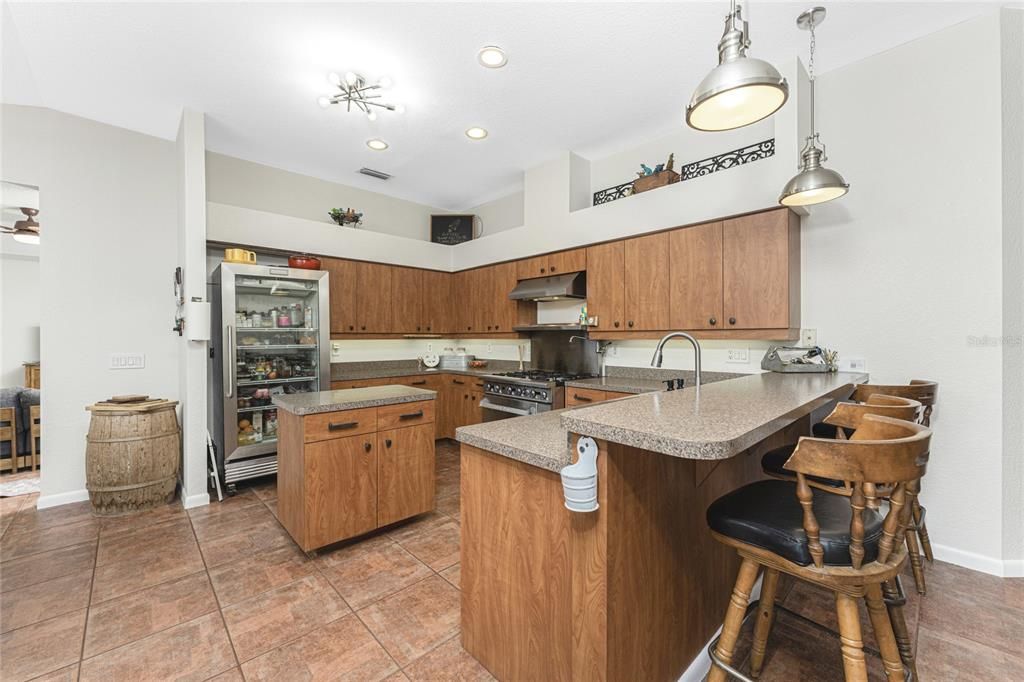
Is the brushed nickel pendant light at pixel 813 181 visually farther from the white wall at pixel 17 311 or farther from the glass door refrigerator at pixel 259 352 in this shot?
the white wall at pixel 17 311

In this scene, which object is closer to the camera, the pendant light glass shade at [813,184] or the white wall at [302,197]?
the pendant light glass shade at [813,184]

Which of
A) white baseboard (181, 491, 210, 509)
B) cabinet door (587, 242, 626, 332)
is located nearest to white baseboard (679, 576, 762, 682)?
cabinet door (587, 242, 626, 332)

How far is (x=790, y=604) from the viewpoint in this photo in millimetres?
1982

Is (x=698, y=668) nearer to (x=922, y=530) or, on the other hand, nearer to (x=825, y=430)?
(x=825, y=430)

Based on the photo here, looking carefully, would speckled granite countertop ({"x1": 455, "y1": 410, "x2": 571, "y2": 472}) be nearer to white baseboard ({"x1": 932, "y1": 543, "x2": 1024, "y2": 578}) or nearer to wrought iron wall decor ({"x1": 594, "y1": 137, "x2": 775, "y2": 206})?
white baseboard ({"x1": 932, "y1": 543, "x2": 1024, "y2": 578})

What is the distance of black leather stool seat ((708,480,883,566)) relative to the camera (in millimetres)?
1078

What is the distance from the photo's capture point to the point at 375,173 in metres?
4.45

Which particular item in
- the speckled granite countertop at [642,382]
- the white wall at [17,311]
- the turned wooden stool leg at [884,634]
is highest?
the white wall at [17,311]

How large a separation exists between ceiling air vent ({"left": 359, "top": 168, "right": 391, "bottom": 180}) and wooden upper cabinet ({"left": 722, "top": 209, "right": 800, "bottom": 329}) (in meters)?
3.35

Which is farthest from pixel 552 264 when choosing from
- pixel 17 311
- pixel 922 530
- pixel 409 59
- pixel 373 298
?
pixel 17 311

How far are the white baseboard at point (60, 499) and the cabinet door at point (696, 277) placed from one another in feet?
15.5

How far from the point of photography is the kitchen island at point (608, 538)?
113 centimetres

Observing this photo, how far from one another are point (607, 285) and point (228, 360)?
3.15 m

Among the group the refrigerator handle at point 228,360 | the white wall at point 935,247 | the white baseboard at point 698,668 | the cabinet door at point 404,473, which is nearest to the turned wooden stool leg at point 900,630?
the white baseboard at point 698,668
